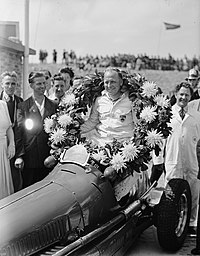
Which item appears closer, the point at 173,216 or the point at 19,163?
the point at 173,216

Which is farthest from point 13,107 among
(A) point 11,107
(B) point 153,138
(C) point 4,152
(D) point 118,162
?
(B) point 153,138

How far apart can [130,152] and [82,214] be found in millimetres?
752

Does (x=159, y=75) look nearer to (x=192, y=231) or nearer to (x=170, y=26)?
(x=192, y=231)

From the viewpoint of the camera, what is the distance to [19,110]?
3.83 metres

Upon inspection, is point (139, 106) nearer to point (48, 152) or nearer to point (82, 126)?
point (82, 126)

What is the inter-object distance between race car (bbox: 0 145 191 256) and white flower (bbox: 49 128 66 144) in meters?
0.25

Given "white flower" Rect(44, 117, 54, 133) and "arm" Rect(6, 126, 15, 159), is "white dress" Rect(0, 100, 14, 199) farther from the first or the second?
"white flower" Rect(44, 117, 54, 133)

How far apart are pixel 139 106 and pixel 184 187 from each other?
90 cm

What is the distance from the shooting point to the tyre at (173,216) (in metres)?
3.59

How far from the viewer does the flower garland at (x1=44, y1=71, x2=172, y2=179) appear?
10.9 feet

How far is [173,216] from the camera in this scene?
142 inches

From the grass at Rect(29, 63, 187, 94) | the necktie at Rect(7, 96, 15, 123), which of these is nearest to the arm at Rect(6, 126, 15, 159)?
the necktie at Rect(7, 96, 15, 123)

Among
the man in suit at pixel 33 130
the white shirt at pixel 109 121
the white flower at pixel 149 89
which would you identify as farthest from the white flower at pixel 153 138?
the man in suit at pixel 33 130

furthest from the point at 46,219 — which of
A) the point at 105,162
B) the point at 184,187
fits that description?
the point at 184,187
